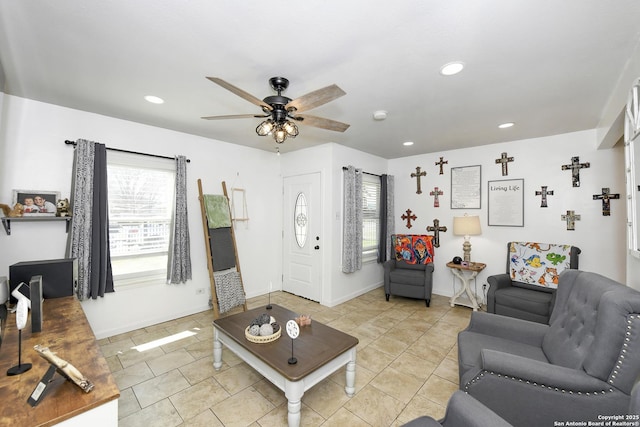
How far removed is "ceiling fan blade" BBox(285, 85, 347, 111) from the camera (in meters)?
1.72

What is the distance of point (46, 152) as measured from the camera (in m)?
2.68

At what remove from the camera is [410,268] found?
4.38 meters

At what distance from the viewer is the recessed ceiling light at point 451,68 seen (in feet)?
6.38

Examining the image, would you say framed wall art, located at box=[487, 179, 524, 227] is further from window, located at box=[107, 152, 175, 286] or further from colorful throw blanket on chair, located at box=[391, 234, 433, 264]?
window, located at box=[107, 152, 175, 286]

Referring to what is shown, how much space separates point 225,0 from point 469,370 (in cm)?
261

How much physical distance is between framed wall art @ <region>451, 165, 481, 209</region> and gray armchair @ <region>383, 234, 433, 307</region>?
31.3 inches

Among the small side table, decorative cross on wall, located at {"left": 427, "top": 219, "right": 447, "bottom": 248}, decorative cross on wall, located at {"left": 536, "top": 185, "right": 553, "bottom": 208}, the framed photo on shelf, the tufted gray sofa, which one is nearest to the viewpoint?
the tufted gray sofa

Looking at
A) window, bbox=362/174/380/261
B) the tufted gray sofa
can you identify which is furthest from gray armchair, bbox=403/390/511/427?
window, bbox=362/174/380/261

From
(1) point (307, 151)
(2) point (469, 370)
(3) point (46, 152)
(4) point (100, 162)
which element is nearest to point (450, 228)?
(1) point (307, 151)

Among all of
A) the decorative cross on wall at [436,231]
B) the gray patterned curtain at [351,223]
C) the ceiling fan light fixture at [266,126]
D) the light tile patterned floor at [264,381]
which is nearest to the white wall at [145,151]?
the light tile patterned floor at [264,381]

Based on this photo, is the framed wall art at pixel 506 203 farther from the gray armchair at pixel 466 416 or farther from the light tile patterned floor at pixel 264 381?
the gray armchair at pixel 466 416

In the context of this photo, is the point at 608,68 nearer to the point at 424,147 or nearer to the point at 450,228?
the point at 424,147

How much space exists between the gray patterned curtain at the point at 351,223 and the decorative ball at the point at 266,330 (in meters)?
2.20

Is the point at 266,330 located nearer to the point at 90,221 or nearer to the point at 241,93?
the point at 241,93
